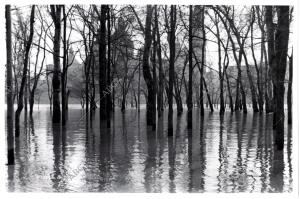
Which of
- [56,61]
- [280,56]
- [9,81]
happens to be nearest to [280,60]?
[280,56]

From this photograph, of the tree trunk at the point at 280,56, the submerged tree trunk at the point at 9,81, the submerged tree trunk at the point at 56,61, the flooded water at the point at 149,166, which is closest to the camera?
the flooded water at the point at 149,166

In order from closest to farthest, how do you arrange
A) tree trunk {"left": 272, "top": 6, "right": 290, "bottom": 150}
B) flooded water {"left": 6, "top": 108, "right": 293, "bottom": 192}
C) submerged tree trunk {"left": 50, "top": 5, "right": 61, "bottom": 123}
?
flooded water {"left": 6, "top": 108, "right": 293, "bottom": 192} → tree trunk {"left": 272, "top": 6, "right": 290, "bottom": 150} → submerged tree trunk {"left": 50, "top": 5, "right": 61, "bottom": 123}

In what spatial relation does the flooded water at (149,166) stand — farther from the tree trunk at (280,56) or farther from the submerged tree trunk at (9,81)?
the tree trunk at (280,56)

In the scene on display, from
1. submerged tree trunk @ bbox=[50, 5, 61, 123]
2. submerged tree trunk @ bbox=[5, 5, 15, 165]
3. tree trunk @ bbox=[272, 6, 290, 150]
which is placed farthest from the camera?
submerged tree trunk @ bbox=[50, 5, 61, 123]

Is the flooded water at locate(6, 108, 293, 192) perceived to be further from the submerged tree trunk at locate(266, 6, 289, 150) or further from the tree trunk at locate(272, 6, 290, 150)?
the tree trunk at locate(272, 6, 290, 150)

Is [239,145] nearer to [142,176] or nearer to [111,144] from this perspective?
[111,144]

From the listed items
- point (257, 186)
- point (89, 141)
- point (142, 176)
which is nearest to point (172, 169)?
point (142, 176)

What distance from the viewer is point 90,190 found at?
7191mm

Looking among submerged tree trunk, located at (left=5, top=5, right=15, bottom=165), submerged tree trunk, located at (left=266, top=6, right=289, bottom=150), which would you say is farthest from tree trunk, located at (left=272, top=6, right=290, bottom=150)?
submerged tree trunk, located at (left=5, top=5, right=15, bottom=165)

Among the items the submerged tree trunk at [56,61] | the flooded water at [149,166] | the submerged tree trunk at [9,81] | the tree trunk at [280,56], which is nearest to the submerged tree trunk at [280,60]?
the tree trunk at [280,56]

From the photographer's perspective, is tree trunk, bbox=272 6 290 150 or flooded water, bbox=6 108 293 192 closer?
flooded water, bbox=6 108 293 192

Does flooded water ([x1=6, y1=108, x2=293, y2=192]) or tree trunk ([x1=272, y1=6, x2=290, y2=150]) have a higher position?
tree trunk ([x1=272, y1=6, x2=290, y2=150])

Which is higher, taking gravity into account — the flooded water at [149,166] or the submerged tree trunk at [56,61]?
the submerged tree trunk at [56,61]

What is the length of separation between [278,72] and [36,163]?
6612 millimetres
